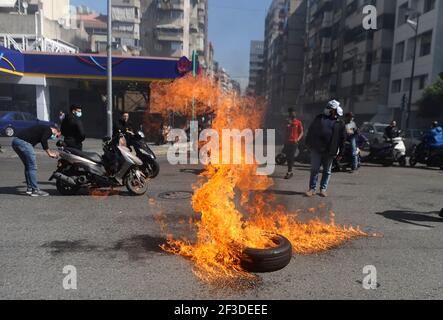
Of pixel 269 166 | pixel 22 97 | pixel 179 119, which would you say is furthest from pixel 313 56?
pixel 269 166

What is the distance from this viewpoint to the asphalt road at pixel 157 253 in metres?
3.65

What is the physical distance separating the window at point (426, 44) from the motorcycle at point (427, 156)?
21380 millimetres

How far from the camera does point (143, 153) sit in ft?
29.7

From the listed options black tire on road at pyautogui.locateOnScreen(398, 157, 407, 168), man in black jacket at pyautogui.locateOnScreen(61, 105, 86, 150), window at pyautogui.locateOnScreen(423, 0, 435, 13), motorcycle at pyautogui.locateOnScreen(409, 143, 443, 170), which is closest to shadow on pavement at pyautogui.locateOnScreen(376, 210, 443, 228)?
man in black jacket at pyautogui.locateOnScreen(61, 105, 86, 150)

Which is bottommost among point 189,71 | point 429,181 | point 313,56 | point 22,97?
point 429,181

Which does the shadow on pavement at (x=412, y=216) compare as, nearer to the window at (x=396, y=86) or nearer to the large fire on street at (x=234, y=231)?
the large fire on street at (x=234, y=231)

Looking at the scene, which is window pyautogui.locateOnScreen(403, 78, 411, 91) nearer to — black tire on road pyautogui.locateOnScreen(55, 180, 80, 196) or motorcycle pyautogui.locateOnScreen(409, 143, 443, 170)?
motorcycle pyautogui.locateOnScreen(409, 143, 443, 170)

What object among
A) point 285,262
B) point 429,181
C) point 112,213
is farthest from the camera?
point 429,181

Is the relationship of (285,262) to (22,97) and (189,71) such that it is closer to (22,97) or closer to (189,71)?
(189,71)

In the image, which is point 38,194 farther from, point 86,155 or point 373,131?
point 373,131

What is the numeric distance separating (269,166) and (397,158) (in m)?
5.14

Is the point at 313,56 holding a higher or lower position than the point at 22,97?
higher

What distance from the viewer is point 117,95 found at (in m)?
26.8

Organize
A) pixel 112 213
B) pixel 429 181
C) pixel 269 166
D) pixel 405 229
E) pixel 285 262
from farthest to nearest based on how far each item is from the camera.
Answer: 1. pixel 269 166
2. pixel 429 181
3. pixel 112 213
4. pixel 405 229
5. pixel 285 262
